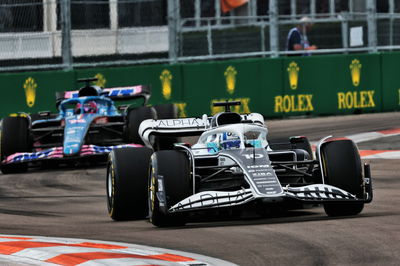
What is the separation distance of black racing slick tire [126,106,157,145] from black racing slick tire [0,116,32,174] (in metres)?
1.65

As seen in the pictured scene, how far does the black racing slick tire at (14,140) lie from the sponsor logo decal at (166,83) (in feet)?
20.2

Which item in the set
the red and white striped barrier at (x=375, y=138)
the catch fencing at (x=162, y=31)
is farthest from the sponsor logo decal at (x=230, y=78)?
the red and white striped barrier at (x=375, y=138)

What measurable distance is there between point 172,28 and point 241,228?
15.0 meters

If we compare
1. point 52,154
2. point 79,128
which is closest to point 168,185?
point 52,154

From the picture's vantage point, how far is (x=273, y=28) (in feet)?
78.3

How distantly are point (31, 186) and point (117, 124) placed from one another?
10.1ft

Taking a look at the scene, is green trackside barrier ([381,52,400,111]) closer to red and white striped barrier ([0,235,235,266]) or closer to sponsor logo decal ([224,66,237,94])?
sponsor logo decal ([224,66,237,94])

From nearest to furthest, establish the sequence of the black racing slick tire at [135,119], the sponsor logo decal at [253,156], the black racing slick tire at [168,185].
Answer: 1. the black racing slick tire at [168,185]
2. the sponsor logo decal at [253,156]
3. the black racing slick tire at [135,119]

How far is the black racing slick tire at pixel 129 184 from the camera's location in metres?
10.5

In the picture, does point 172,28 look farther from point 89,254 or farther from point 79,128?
point 89,254

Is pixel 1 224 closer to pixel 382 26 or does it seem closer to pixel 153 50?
pixel 153 50

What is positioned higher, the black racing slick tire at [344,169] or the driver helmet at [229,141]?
the driver helmet at [229,141]

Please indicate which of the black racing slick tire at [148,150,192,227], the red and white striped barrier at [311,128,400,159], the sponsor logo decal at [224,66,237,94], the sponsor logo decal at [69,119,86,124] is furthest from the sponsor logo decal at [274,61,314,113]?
the black racing slick tire at [148,150,192,227]

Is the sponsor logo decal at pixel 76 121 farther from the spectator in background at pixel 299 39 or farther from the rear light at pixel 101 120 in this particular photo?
the spectator in background at pixel 299 39
